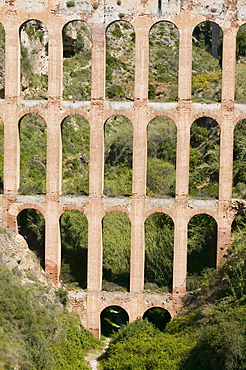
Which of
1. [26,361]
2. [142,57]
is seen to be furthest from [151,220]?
[26,361]

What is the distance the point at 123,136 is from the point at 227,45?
1768 centimetres

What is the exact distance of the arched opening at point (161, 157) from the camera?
144ft

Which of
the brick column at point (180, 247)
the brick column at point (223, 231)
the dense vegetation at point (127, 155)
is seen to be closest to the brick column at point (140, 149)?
the dense vegetation at point (127, 155)

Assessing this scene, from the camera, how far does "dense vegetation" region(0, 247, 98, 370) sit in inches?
992

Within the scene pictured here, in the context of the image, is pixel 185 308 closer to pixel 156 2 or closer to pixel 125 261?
pixel 125 261

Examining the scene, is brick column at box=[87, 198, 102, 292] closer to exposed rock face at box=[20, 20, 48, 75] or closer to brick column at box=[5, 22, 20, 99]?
brick column at box=[5, 22, 20, 99]

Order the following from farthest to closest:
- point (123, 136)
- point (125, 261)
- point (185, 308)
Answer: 1. point (123, 136)
2. point (125, 261)
3. point (185, 308)

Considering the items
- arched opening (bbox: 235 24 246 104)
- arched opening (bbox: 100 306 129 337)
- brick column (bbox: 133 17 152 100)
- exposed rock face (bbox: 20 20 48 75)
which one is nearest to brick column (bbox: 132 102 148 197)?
brick column (bbox: 133 17 152 100)

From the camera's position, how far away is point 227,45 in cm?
3259

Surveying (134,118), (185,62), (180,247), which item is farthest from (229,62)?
(180,247)

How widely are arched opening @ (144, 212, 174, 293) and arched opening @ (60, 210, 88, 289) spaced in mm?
3103

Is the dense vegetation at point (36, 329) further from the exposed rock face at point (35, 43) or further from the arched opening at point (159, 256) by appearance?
the exposed rock face at point (35, 43)

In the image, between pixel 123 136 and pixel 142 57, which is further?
pixel 123 136

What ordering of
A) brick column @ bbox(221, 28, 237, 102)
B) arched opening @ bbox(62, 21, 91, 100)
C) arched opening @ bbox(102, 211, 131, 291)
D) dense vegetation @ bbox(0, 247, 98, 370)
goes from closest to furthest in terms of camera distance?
1. dense vegetation @ bbox(0, 247, 98, 370)
2. brick column @ bbox(221, 28, 237, 102)
3. arched opening @ bbox(102, 211, 131, 291)
4. arched opening @ bbox(62, 21, 91, 100)
